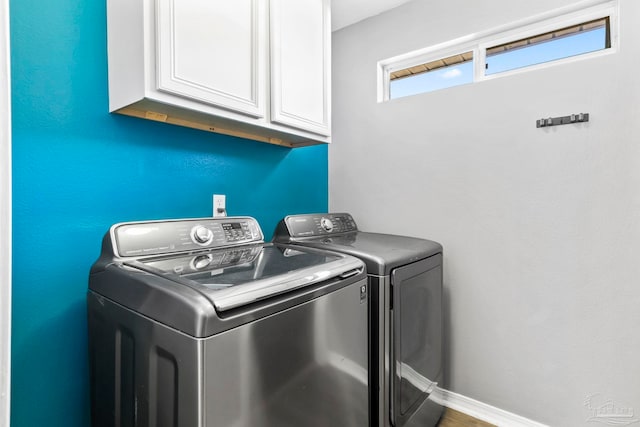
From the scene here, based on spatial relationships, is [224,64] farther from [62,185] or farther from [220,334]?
[220,334]

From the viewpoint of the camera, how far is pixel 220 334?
73 cm

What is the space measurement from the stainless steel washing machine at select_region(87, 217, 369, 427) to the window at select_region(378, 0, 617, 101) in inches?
60.6

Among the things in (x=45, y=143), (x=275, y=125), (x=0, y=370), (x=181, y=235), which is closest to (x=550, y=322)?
(x=275, y=125)

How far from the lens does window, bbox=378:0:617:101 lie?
5.30 feet

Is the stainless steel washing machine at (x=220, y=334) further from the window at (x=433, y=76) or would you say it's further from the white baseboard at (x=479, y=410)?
the window at (x=433, y=76)

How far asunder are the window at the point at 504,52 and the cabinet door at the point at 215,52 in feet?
3.80

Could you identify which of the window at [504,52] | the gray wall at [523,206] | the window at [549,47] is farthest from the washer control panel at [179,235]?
the window at [549,47]

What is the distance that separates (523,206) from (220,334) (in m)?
1.69

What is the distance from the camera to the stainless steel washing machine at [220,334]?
28.6 inches

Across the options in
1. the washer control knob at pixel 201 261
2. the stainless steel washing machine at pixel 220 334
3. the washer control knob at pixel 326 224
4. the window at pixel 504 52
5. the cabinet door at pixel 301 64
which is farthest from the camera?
the washer control knob at pixel 326 224

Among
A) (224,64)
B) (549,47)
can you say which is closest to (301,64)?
(224,64)

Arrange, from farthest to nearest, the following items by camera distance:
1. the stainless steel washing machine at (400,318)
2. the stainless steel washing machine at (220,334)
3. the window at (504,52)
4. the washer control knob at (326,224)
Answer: the washer control knob at (326,224)
the window at (504,52)
the stainless steel washing machine at (400,318)
the stainless steel washing machine at (220,334)

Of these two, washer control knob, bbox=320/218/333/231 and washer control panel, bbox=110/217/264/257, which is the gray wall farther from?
washer control panel, bbox=110/217/264/257

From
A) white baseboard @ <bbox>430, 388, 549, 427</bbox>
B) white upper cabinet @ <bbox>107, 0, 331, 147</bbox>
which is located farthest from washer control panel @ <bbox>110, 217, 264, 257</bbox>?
white baseboard @ <bbox>430, 388, 549, 427</bbox>
